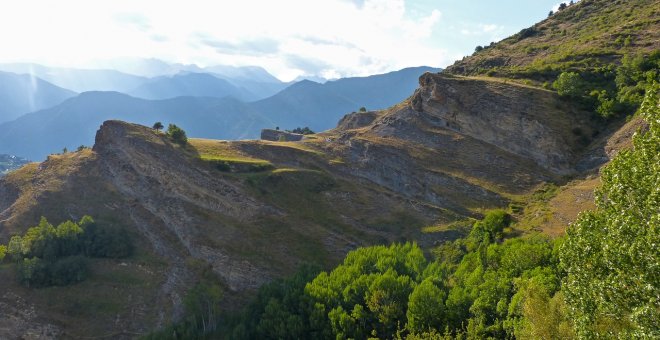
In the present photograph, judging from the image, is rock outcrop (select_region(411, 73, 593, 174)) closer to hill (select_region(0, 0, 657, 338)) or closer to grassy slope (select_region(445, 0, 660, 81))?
hill (select_region(0, 0, 657, 338))

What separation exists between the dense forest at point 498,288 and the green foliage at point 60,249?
12.9 m

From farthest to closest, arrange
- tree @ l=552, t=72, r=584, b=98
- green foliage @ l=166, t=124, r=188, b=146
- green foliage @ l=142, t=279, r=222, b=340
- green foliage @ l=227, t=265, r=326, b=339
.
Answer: tree @ l=552, t=72, r=584, b=98 < green foliage @ l=166, t=124, r=188, b=146 < green foliage @ l=142, t=279, r=222, b=340 < green foliage @ l=227, t=265, r=326, b=339

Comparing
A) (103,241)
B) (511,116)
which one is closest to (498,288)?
(511,116)

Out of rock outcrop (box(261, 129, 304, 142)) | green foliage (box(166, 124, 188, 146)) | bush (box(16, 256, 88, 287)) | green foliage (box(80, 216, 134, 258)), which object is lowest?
bush (box(16, 256, 88, 287))

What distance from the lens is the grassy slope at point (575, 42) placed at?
72.3 meters

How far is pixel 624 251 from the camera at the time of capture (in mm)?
14742

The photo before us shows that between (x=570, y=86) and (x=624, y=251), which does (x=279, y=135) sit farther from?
(x=624, y=251)

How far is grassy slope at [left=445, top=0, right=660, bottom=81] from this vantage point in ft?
237

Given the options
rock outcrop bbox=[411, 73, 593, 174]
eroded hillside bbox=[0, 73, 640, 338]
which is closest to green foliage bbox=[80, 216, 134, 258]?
eroded hillside bbox=[0, 73, 640, 338]

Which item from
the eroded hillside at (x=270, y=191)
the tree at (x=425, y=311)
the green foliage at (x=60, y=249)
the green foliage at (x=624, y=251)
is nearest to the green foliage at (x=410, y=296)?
the tree at (x=425, y=311)

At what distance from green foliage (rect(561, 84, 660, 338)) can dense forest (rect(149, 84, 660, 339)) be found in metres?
0.04

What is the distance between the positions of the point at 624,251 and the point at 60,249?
51023mm

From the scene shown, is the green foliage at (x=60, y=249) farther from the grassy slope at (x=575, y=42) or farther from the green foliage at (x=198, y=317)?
the grassy slope at (x=575, y=42)

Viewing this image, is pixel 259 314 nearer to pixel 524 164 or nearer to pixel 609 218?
pixel 609 218
